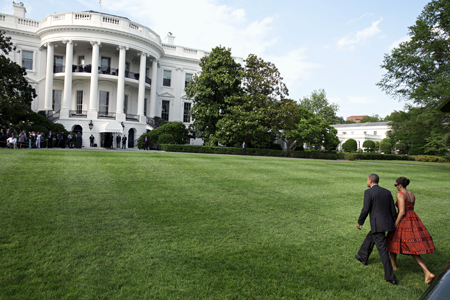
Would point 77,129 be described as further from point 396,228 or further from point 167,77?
point 396,228

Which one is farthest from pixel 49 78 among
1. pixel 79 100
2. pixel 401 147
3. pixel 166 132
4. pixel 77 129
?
pixel 401 147

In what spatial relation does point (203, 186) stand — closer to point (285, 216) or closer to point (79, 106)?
point (285, 216)

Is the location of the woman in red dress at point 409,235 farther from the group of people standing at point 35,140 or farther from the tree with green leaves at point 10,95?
the tree with green leaves at point 10,95

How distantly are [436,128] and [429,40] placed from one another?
7.68 metres

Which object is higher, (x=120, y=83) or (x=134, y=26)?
(x=134, y=26)

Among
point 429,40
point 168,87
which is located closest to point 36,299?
point 429,40

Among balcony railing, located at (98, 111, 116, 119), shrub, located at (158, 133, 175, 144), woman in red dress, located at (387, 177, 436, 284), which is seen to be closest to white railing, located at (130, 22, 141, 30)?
balcony railing, located at (98, 111, 116, 119)

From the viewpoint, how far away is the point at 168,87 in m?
44.7

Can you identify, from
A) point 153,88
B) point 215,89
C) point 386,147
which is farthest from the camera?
point 386,147

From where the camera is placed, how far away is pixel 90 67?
119ft

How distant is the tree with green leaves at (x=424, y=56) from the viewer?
23141 mm

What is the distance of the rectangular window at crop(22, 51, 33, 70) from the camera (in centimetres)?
3716

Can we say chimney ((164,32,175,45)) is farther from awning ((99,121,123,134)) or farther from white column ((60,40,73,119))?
awning ((99,121,123,134))

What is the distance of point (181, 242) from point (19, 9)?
47.4m
